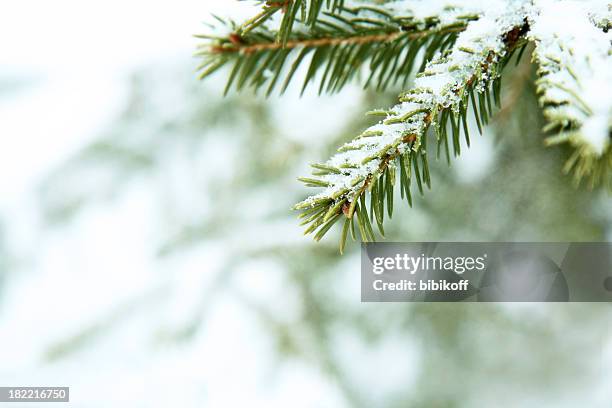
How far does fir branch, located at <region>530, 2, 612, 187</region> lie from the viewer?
8.4 inches

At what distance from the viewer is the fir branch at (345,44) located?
404mm

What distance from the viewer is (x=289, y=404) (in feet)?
2.87

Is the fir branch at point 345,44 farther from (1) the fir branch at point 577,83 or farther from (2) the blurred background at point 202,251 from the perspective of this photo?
(2) the blurred background at point 202,251

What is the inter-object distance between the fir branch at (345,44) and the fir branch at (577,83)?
0.10 m

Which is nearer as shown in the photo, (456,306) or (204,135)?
(456,306)

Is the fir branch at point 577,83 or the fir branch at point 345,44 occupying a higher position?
the fir branch at point 345,44

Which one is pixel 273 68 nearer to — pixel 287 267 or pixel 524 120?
pixel 524 120

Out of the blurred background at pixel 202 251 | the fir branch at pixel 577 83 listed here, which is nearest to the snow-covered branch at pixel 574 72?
the fir branch at pixel 577 83

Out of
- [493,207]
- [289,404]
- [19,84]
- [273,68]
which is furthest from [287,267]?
[19,84]

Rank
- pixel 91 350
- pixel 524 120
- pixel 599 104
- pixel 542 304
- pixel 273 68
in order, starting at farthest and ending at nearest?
Result: 1. pixel 91 350
2. pixel 542 304
3. pixel 524 120
4. pixel 273 68
5. pixel 599 104

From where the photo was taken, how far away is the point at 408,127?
1.00ft

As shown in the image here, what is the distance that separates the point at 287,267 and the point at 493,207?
0.36 meters


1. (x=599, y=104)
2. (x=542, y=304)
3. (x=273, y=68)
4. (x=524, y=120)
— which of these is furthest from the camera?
(x=542, y=304)

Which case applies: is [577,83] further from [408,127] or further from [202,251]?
[202,251]
